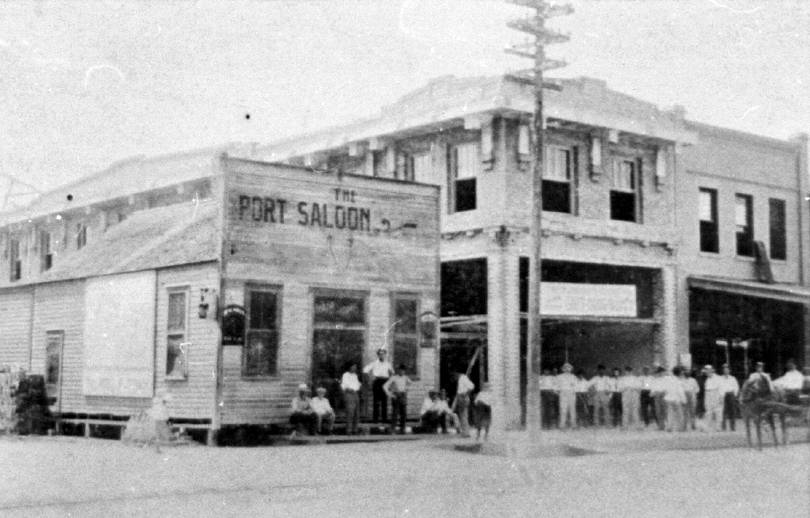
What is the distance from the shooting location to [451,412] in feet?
74.3

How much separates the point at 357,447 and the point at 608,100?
13.8 meters

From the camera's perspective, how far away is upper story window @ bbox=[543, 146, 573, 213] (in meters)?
27.5

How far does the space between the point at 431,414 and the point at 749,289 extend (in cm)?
1188

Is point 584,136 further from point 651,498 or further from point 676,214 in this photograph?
point 651,498

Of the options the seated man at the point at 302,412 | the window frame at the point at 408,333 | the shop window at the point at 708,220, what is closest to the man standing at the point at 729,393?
the shop window at the point at 708,220

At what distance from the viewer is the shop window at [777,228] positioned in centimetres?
3300

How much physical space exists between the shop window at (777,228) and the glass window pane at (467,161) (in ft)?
35.5

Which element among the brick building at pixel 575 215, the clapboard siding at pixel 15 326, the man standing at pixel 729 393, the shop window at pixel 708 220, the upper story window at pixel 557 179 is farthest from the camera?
the shop window at pixel 708 220

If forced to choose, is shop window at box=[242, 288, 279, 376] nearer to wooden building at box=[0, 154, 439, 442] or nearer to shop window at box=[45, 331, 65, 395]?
wooden building at box=[0, 154, 439, 442]

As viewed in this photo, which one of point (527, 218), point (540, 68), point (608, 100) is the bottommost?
point (527, 218)

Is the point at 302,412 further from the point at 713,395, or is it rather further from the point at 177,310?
the point at 713,395

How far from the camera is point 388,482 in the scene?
14188 millimetres

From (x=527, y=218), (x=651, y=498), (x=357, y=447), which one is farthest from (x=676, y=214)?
(x=651, y=498)

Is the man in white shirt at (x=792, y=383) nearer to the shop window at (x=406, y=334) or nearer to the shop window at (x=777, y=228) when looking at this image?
the shop window at (x=406, y=334)
